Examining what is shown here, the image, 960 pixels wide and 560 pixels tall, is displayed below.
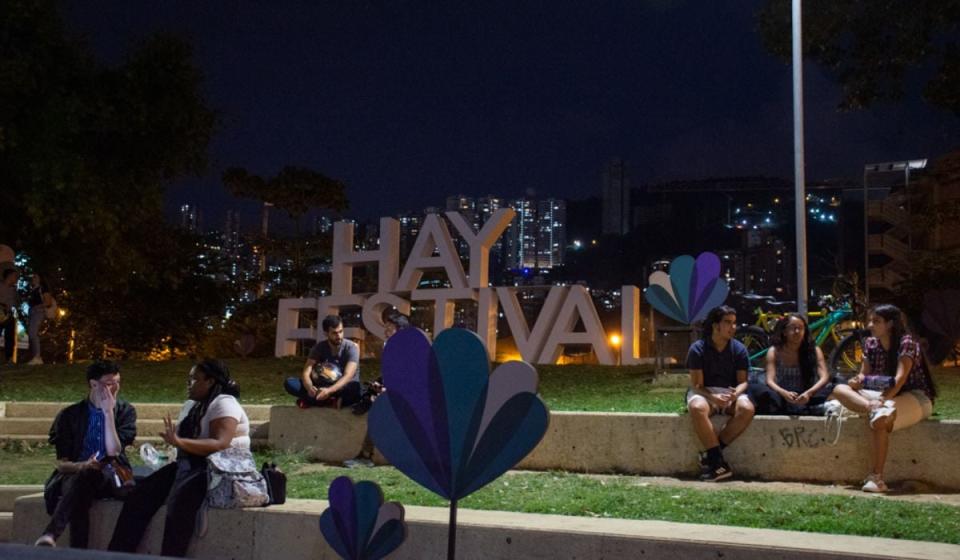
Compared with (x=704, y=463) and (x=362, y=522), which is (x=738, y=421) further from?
(x=362, y=522)

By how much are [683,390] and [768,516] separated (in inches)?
216

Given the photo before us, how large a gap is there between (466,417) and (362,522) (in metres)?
0.81

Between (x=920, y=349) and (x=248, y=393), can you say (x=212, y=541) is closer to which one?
(x=920, y=349)

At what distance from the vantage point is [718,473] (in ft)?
26.0

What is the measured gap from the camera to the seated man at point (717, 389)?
7977 mm

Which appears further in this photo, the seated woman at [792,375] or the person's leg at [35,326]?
the person's leg at [35,326]

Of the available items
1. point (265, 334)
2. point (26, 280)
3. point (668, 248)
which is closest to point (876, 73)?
point (26, 280)

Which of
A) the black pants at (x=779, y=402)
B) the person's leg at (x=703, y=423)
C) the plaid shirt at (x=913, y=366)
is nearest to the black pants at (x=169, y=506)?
the person's leg at (x=703, y=423)

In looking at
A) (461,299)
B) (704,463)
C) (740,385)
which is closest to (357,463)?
(704,463)

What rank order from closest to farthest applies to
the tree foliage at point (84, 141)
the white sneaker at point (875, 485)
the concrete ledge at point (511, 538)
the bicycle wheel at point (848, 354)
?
the concrete ledge at point (511, 538)
the white sneaker at point (875, 485)
the bicycle wheel at point (848, 354)
the tree foliage at point (84, 141)

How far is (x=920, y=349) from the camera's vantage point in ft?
25.3

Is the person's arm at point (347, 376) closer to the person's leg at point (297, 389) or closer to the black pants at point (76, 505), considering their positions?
the person's leg at point (297, 389)

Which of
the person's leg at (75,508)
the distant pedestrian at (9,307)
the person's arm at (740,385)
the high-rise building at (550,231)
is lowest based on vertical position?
the person's leg at (75,508)

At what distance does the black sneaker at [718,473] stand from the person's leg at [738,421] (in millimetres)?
243
